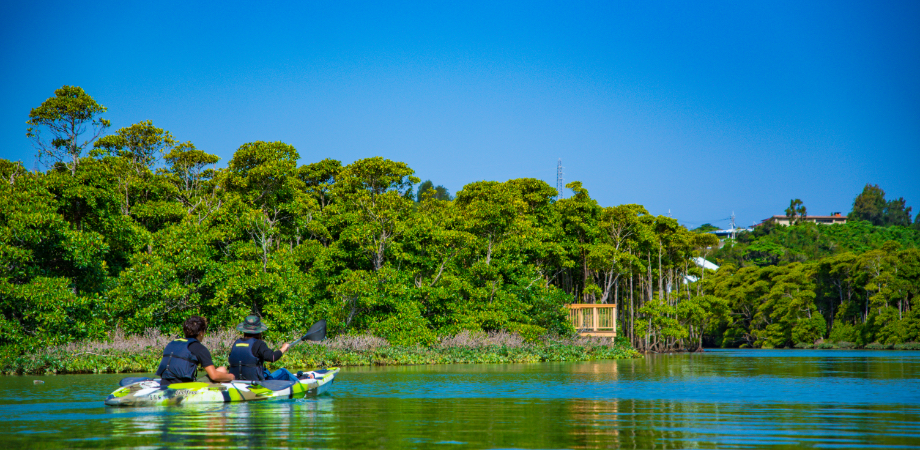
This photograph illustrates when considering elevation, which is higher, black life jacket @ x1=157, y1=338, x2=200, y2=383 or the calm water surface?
black life jacket @ x1=157, y1=338, x2=200, y2=383

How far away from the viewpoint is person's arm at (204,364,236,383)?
10216 millimetres

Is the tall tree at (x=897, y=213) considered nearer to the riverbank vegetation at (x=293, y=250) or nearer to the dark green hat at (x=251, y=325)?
the riverbank vegetation at (x=293, y=250)

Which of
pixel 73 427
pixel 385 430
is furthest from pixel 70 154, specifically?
pixel 385 430

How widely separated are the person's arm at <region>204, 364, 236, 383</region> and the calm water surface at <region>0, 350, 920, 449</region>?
0.62 meters

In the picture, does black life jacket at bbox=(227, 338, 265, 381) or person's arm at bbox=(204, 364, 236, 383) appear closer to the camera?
person's arm at bbox=(204, 364, 236, 383)

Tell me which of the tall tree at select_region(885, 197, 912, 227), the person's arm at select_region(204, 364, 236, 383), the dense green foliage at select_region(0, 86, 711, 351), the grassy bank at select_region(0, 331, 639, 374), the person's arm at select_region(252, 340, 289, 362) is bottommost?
the grassy bank at select_region(0, 331, 639, 374)

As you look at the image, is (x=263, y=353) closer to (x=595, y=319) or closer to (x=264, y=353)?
(x=264, y=353)

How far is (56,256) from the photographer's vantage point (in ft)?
68.8

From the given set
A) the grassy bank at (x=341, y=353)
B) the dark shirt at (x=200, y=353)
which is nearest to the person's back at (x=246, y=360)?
the dark shirt at (x=200, y=353)

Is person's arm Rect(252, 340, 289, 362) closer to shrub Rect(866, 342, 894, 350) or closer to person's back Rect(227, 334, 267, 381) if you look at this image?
person's back Rect(227, 334, 267, 381)

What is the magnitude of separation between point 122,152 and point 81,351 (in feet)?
41.8

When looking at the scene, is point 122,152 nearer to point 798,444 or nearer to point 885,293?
point 798,444

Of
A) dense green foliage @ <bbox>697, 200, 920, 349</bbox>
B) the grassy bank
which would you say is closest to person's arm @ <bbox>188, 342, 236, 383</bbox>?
the grassy bank

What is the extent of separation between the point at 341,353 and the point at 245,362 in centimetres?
1249
